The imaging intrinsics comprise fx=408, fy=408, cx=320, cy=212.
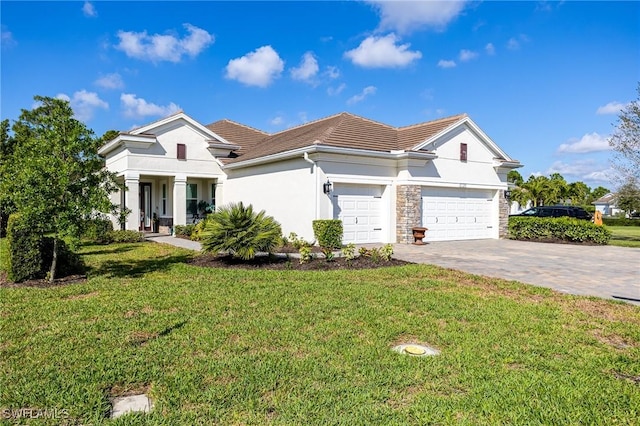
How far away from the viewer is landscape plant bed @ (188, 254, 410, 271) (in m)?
10.2

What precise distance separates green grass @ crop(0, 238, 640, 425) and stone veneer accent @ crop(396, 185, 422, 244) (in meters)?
8.45

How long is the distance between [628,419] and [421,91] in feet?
64.3

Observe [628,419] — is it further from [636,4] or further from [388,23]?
[388,23]

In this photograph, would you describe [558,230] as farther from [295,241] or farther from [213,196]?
[213,196]

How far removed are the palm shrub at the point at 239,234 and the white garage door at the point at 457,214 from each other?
28.7 feet

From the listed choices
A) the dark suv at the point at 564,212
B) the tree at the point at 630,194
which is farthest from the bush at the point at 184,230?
the tree at the point at 630,194

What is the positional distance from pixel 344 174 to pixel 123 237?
362 inches

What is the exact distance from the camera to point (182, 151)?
64.7 ft

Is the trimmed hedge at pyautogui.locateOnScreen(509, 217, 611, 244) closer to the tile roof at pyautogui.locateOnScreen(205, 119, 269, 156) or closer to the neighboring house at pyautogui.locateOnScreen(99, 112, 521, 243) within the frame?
the neighboring house at pyautogui.locateOnScreen(99, 112, 521, 243)

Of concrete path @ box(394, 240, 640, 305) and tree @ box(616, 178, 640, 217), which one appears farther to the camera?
tree @ box(616, 178, 640, 217)

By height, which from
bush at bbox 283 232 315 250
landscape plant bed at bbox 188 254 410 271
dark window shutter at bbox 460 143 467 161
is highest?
dark window shutter at bbox 460 143 467 161

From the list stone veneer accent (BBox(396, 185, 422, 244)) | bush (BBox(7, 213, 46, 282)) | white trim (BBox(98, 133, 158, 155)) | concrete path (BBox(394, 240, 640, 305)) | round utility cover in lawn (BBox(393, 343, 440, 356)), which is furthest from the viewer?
white trim (BBox(98, 133, 158, 155))

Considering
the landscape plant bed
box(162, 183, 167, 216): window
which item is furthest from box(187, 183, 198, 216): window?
the landscape plant bed

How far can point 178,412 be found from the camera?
3213 millimetres
